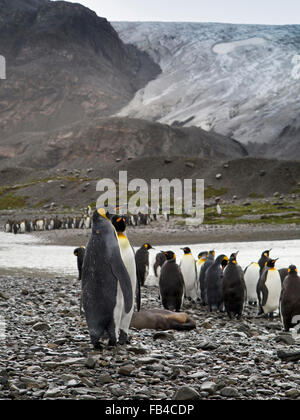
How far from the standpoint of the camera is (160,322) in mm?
7336

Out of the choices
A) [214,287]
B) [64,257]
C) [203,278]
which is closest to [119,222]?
[214,287]

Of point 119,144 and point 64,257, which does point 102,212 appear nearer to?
point 64,257

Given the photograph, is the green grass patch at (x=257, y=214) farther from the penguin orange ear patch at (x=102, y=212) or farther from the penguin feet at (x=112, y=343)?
the penguin feet at (x=112, y=343)

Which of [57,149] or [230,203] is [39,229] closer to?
[230,203]

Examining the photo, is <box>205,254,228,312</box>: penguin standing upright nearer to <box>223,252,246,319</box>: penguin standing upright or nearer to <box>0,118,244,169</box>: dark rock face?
<box>223,252,246,319</box>: penguin standing upright

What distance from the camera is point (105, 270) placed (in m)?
5.83

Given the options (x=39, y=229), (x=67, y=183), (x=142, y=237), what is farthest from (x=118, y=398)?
(x=67, y=183)

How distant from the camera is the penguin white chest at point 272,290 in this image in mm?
9383

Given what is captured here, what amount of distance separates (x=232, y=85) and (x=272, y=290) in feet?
496

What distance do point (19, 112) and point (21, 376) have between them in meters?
156

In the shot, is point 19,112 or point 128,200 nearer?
point 128,200

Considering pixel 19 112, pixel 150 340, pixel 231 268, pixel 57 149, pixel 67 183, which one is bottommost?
pixel 150 340

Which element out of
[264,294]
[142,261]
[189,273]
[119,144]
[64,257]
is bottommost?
[64,257]

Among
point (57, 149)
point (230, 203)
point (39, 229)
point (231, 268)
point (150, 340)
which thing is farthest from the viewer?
point (57, 149)
